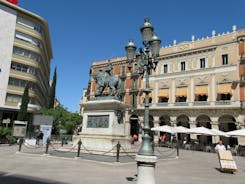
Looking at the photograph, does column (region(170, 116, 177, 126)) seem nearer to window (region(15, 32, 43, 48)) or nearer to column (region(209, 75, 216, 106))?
column (region(209, 75, 216, 106))

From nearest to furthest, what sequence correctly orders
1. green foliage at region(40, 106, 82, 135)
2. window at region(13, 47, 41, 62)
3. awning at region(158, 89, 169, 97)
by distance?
window at region(13, 47, 41, 62)
green foliage at region(40, 106, 82, 135)
awning at region(158, 89, 169, 97)

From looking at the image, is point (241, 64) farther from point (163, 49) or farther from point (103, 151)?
point (103, 151)

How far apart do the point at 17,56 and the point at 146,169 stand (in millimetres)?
36097

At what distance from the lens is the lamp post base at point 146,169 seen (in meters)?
6.49

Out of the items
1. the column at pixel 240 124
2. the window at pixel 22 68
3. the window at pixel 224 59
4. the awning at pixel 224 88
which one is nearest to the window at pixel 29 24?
the window at pixel 22 68

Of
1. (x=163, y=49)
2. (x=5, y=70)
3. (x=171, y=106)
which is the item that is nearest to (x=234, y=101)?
(x=171, y=106)

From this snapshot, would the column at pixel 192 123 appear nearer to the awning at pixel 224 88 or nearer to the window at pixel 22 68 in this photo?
the awning at pixel 224 88

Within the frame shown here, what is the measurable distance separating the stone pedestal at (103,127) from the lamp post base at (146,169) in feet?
23.5

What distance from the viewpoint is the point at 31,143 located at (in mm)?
25172

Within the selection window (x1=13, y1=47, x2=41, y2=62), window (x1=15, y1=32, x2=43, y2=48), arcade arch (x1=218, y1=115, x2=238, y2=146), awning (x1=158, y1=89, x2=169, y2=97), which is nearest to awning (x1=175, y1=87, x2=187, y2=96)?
awning (x1=158, y1=89, x2=169, y2=97)

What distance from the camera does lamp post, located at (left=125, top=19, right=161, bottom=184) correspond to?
6.61 meters

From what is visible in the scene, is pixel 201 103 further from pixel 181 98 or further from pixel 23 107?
pixel 23 107

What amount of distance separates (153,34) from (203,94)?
29.3 m

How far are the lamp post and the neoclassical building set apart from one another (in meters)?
26.9
